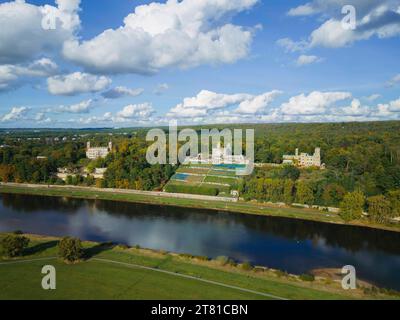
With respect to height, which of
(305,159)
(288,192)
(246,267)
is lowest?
(246,267)

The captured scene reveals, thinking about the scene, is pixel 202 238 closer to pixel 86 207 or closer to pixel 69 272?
pixel 69 272

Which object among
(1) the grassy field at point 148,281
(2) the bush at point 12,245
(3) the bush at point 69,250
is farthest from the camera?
(2) the bush at point 12,245

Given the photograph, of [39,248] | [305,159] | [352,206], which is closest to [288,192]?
[352,206]

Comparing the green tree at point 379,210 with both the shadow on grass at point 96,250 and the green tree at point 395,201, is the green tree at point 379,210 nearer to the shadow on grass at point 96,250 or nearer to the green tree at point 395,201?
the green tree at point 395,201

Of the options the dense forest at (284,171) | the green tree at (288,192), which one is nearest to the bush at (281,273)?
the dense forest at (284,171)

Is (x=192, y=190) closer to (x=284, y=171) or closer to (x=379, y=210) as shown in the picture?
(x=284, y=171)
